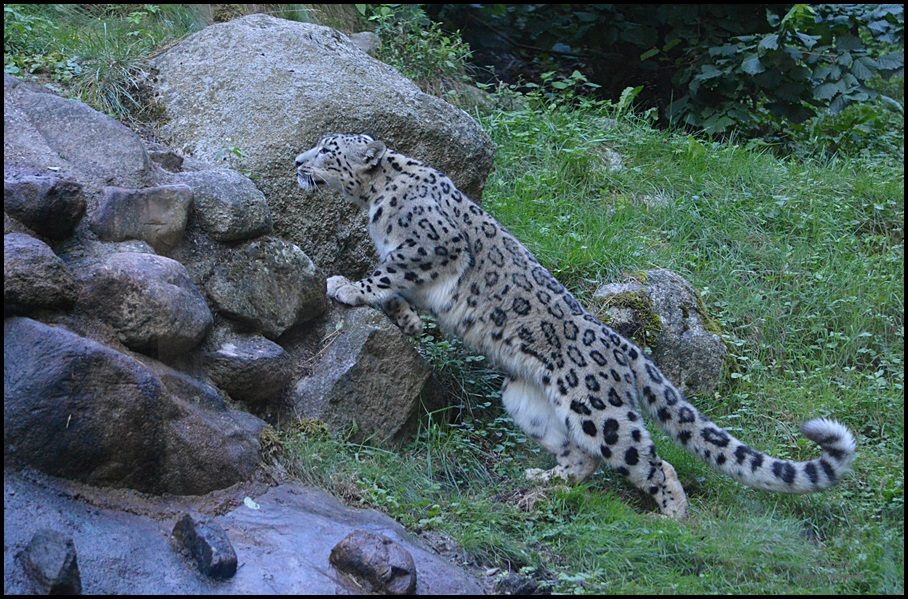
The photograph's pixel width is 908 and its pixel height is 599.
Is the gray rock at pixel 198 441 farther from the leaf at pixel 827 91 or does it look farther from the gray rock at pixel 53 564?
the leaf at pixel 827 91

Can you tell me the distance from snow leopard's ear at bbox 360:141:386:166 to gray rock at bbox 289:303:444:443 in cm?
99

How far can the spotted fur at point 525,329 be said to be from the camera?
15.8 feet

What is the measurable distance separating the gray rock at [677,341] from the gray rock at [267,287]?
2224 mm

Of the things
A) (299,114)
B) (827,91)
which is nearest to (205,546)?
(299,114)

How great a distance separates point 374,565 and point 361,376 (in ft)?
5.65

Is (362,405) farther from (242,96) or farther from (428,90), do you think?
(428,90)

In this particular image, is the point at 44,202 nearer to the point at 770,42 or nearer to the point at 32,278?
the point at 32,278

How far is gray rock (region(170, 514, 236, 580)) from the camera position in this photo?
333 cm

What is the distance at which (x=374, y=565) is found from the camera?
3.49 metres

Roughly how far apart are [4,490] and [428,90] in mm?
6630

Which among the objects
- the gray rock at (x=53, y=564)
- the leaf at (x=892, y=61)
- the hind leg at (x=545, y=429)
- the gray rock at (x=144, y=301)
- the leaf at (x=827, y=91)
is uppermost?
the leaf at (x=892, y=61)

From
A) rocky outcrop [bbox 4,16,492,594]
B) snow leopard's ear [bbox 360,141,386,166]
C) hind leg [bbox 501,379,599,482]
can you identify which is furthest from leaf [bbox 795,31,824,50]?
hind leg [bbox 501,379,599,482]

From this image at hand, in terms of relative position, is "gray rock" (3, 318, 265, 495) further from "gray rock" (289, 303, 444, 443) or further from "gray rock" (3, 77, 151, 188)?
"gray rock" (3, 77, 151, 188)

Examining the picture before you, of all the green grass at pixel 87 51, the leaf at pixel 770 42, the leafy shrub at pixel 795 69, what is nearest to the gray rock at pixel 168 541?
the green grass at pixel 87 51
